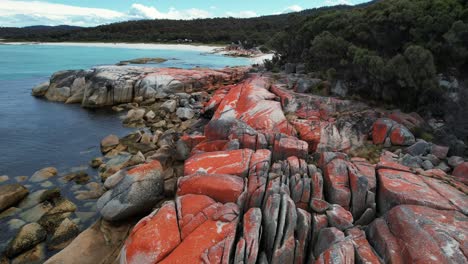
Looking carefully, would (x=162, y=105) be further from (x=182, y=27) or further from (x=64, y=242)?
(x=182, y=27)

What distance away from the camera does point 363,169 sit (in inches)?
470

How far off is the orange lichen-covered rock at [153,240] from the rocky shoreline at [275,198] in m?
0.04

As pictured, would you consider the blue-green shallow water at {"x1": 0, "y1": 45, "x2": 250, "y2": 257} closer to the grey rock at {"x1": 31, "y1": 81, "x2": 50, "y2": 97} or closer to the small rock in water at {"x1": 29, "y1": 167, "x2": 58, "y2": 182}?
the small rock in water at {"x1": 29, "y1": 167, "x2": 58, "y2": 182}

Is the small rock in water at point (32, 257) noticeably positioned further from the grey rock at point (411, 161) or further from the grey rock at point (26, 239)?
the grey rock at point (411, 161)

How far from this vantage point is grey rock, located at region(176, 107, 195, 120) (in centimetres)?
2809

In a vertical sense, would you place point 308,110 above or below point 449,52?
below

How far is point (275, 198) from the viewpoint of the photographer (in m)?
9.71

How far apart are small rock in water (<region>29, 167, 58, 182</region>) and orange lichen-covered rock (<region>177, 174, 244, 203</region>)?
10.4 meters

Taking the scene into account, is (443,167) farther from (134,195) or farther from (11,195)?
(11,195)

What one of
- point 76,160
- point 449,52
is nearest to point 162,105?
point 76,160

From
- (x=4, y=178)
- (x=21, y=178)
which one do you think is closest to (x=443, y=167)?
(x=21, y=178)

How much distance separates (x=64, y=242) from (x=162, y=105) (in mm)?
Answer: 20183

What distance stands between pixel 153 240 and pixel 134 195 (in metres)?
4.35

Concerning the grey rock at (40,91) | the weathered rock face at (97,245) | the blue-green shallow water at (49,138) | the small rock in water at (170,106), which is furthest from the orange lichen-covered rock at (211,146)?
the grey rock at (40,91)
